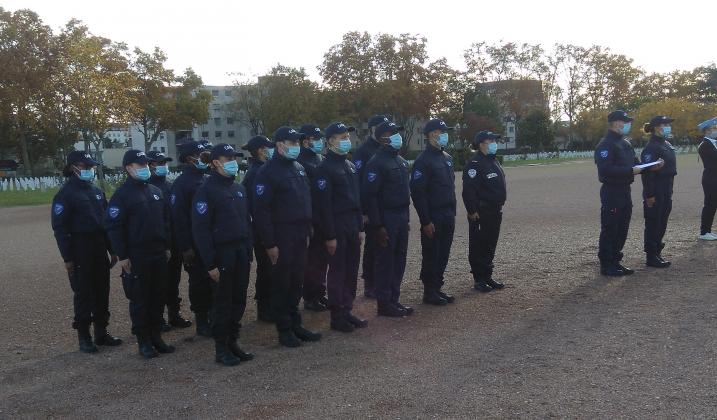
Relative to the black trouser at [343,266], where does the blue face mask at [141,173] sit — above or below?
above

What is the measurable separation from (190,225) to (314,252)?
1.57m

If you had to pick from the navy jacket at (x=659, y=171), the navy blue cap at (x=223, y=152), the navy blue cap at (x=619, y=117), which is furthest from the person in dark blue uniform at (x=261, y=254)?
the navy jacket at (x=659, y=171)

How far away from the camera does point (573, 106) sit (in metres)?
77.6

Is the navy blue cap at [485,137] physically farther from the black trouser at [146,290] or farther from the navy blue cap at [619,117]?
the black trouser at [146,290]

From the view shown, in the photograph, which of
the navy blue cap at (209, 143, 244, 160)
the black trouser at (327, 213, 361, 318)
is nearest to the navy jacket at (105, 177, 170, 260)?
the navy blue cap at (209, 143, 244, 160)

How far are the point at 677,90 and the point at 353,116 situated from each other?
53.6m

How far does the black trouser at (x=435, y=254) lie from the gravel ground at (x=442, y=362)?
1.08 ft

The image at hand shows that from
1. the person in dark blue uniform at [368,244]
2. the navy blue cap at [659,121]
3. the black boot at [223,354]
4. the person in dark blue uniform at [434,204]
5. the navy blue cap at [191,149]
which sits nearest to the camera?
the black boot at [223,354]

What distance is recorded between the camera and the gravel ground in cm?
420

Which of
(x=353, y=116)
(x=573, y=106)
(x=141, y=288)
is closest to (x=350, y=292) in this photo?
(x=141, y=288)

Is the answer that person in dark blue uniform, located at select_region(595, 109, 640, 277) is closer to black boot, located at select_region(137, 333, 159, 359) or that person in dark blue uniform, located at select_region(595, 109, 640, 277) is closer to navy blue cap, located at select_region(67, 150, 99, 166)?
black boot, located at select_region(137, 333, 159, 359)

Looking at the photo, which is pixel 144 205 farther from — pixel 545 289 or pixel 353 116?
pixel 353 116

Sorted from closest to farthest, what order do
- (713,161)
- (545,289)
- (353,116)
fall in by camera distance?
(545,289)
(713,161)
(353,116)

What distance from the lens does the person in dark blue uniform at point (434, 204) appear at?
7.05m
